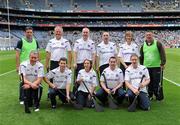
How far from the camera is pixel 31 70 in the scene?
9375 mm

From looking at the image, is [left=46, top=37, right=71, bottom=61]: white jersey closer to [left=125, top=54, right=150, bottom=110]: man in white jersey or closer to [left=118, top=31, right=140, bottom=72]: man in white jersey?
[left=118, top=31, right=140, bottom=72]: man in white jersey

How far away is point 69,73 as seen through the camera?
9.54 m

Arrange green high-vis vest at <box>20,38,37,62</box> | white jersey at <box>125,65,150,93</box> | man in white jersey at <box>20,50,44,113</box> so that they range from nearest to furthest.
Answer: man in white jersey at <box>20,50,44,113</box>, white jersey at <box>125,65,150,93</box>, green high-vis vest at <box>20,38,37,62</box>

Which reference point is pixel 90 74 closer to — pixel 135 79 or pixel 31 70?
pixel 135 79

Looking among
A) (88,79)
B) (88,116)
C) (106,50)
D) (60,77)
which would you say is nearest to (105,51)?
(106,50)

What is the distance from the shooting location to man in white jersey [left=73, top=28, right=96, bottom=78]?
1037 centimetres

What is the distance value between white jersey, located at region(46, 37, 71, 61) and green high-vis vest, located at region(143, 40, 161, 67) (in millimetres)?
2285

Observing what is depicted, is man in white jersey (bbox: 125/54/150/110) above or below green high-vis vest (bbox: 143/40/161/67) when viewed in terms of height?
below

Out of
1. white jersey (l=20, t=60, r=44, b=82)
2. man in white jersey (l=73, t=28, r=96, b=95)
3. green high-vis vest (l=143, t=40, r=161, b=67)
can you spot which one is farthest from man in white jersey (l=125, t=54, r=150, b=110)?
white jersey (l=20, t=60, r=44, b=82)

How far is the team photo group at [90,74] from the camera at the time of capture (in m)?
9.27

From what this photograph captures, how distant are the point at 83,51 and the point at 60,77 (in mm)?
1316

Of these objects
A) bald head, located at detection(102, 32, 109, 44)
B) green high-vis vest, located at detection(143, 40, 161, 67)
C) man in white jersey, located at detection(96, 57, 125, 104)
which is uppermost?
bald head, located at detection(102, 32, 109, 44)

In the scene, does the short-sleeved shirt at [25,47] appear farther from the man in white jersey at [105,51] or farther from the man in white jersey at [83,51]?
the man in white jersey at [105,51]

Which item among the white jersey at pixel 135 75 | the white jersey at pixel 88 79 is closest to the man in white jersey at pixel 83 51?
the white jersey at pixel 88 79
